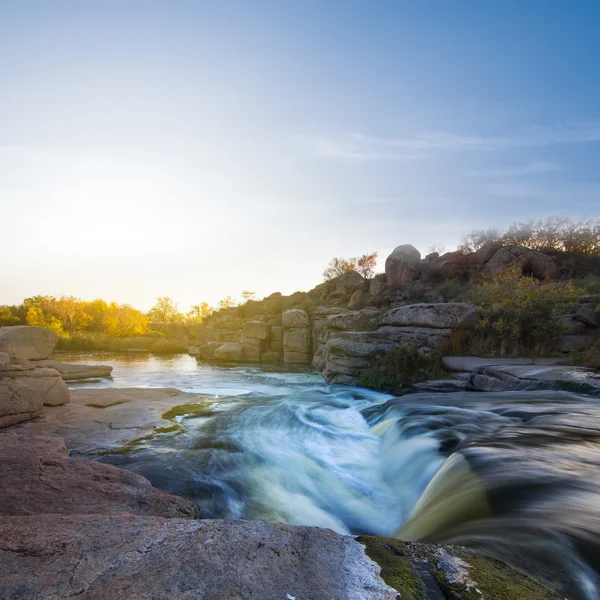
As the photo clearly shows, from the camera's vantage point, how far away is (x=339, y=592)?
134cm

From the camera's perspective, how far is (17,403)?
219 inches

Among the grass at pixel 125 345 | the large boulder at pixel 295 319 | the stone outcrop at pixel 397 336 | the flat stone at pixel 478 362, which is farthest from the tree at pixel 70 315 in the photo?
the flat stone at pixel 478 362

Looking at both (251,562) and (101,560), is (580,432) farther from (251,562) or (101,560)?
(101,560)

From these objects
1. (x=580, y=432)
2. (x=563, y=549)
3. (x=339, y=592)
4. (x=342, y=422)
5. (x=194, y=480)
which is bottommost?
(x=342, y=422)

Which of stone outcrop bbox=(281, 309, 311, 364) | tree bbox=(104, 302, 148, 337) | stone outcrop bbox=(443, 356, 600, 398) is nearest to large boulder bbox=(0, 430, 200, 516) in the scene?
stone outcrop bbox=(443, 356, 600, 398)

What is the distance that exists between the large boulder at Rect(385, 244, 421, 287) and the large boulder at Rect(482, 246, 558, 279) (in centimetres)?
481

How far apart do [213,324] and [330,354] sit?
18.3 meters

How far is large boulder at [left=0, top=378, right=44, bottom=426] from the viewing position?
5402 mm

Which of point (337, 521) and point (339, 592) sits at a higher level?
point (339, 592)

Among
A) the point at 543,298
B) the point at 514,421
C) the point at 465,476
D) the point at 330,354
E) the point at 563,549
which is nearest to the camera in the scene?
the point at 563,549

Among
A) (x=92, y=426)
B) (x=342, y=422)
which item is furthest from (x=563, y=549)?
(x=92, y=426)

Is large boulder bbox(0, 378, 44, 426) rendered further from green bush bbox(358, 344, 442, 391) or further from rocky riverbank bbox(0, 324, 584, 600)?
green bush bbox(358, 344, 442, 391)

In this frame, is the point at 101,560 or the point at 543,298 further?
the point at 543,298

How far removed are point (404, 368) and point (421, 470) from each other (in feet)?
20.4
